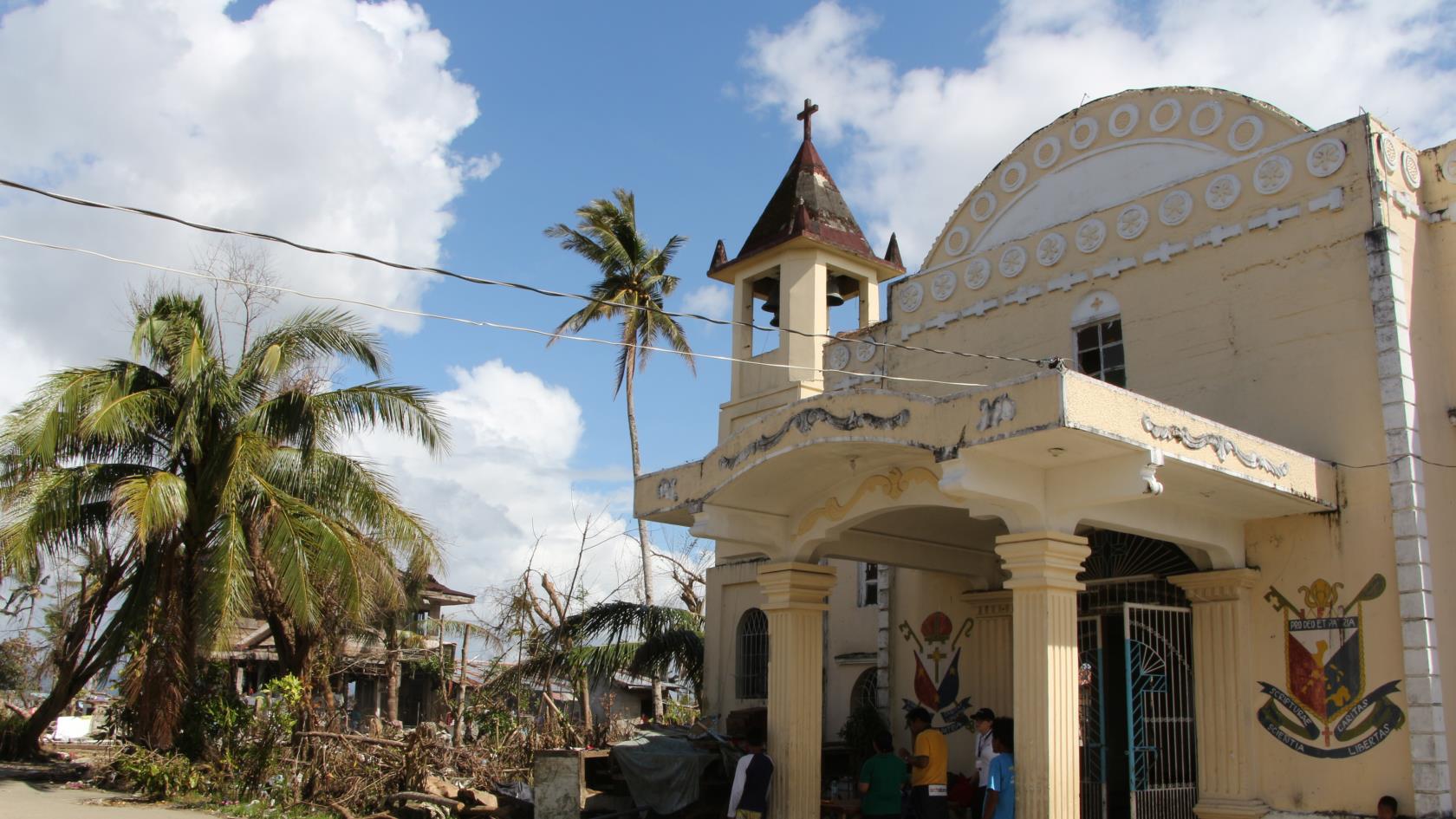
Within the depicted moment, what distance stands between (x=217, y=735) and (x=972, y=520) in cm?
985

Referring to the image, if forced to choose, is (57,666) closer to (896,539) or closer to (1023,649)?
(896,539)

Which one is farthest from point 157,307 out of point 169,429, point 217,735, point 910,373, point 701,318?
point 910,373

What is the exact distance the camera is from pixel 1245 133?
12.8m

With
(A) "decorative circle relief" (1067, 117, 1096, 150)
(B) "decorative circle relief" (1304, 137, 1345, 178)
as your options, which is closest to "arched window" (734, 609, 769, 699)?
(A) "decorative circle relief" (1067, 117, 1096, 150)

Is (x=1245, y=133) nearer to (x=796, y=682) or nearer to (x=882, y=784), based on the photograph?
(x=796, y=682)

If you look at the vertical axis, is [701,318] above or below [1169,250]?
below

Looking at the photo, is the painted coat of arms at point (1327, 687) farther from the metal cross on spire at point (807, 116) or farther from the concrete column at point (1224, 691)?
the metal cross on spire at point (807, 116)

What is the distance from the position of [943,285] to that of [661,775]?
22.7 ft

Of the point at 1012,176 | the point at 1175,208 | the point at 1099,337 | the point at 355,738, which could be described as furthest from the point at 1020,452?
the point at 355,738

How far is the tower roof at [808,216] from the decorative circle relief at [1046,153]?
414 centimetres

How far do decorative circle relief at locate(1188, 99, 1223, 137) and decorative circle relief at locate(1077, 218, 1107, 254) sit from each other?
1.43 m

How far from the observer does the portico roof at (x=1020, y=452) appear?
29.5ft

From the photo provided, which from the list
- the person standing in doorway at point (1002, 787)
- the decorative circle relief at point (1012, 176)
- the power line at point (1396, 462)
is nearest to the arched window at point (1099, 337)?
the decorative circle relief at point (1012, 176)

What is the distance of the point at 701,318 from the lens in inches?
457
